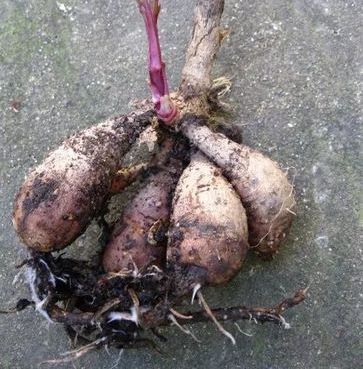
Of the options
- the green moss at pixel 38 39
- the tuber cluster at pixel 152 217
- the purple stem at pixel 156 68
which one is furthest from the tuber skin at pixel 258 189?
the green moss at pixel 38 39

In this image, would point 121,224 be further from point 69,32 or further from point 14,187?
point 69,32

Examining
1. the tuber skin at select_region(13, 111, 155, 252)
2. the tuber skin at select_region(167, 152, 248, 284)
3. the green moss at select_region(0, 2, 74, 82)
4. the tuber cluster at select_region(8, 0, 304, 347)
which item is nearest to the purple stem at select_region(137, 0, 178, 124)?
the tuber cluster at select_region(8, 0, 304, 347)

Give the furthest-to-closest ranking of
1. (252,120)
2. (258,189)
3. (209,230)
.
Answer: (252,120) → (258,189) → (209,230)

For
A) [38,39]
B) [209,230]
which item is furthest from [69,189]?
[38,39]

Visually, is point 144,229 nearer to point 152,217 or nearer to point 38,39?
point 152,217

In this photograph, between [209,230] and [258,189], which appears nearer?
[209,230]

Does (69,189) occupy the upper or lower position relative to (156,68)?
lower

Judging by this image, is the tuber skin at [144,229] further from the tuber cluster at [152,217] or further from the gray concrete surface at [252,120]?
the gray concrete surface at [252,120]

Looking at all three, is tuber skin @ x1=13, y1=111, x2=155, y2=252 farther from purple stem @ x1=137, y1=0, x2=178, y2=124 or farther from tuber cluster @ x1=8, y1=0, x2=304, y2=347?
purple stem @ x1=137, y1=0, x2=178, y2=124
